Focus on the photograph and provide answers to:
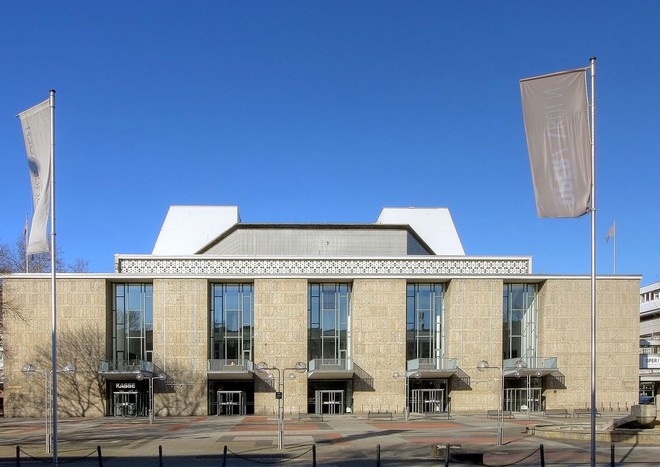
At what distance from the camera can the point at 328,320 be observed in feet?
158

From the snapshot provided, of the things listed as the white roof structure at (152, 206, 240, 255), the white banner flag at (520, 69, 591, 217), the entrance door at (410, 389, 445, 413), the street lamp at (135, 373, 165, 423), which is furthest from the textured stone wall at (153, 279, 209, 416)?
the white banner flag at (520, 69, 591, 217)

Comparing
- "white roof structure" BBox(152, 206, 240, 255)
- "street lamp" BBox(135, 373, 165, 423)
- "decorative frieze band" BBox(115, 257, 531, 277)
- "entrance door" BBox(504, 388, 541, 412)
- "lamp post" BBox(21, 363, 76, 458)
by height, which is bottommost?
"entrance door" BBox(504, 388, 541, 412)

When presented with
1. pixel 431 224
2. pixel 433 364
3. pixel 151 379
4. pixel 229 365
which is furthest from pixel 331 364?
pixel 431 224

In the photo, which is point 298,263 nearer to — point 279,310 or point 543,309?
point 279,310

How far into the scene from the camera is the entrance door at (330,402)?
47.1m

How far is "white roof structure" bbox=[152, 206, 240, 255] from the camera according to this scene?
62625mm

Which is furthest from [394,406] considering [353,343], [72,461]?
[72,461]

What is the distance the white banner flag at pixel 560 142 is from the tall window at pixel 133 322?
40.0 metres

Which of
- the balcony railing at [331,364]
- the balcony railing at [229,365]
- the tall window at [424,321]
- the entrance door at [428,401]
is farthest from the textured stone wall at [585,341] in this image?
the balcony railing at [229,365]

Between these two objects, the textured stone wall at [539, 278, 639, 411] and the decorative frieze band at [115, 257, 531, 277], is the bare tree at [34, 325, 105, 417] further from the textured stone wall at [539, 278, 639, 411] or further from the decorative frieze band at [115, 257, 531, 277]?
Result: the textured stone wall at [539, 278, 639, 411]

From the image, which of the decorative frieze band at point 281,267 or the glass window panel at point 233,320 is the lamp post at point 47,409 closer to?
the decorative frieze band at point 281,267

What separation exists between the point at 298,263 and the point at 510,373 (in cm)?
2000

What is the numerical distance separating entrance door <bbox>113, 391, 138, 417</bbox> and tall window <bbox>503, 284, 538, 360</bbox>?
3243 centimetres

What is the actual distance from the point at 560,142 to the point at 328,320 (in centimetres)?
3623
